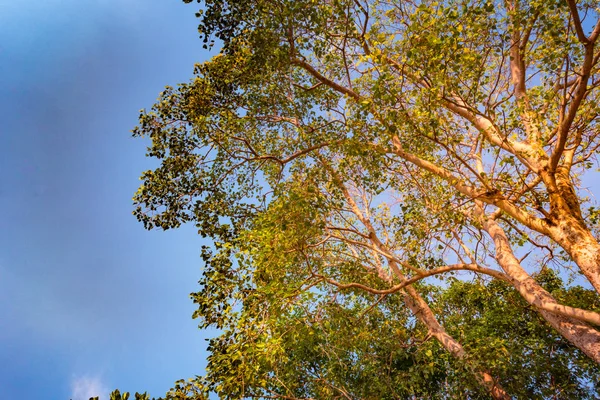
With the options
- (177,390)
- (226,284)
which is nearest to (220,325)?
(226,284)

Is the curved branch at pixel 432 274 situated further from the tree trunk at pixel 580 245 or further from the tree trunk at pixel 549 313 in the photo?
the tree trunk at pixel 580 245

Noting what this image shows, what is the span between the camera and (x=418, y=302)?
9.72m

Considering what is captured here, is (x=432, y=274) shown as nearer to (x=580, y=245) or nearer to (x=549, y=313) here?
(x=580, y=245)

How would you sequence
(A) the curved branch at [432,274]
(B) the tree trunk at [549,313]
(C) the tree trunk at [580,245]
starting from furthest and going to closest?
(A) the curved branch at [432,274]
(B) the tree trunk at [549,313]
(C) the tree trunk at [580,245]

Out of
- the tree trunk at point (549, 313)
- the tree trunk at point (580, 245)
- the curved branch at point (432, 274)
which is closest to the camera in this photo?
the tree trunk at point (580, 245)

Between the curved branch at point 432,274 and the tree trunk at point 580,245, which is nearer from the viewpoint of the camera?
the tree trunk at point 580,245

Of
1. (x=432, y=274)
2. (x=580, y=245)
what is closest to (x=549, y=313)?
(x=580, y=245)

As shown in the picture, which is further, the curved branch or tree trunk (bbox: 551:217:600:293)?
the curved branch

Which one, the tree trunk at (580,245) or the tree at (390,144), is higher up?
the tree at (390,144)

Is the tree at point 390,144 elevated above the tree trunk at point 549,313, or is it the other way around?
the tree at point 390,144

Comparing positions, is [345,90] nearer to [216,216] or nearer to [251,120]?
[251,120]

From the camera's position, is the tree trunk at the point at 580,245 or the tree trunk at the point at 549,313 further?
the tree trunk at the point at 549,313

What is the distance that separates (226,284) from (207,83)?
4702 mm

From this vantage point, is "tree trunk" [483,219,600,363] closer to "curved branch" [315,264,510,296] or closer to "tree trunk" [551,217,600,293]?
"curved branch" [315,264,510,296]
